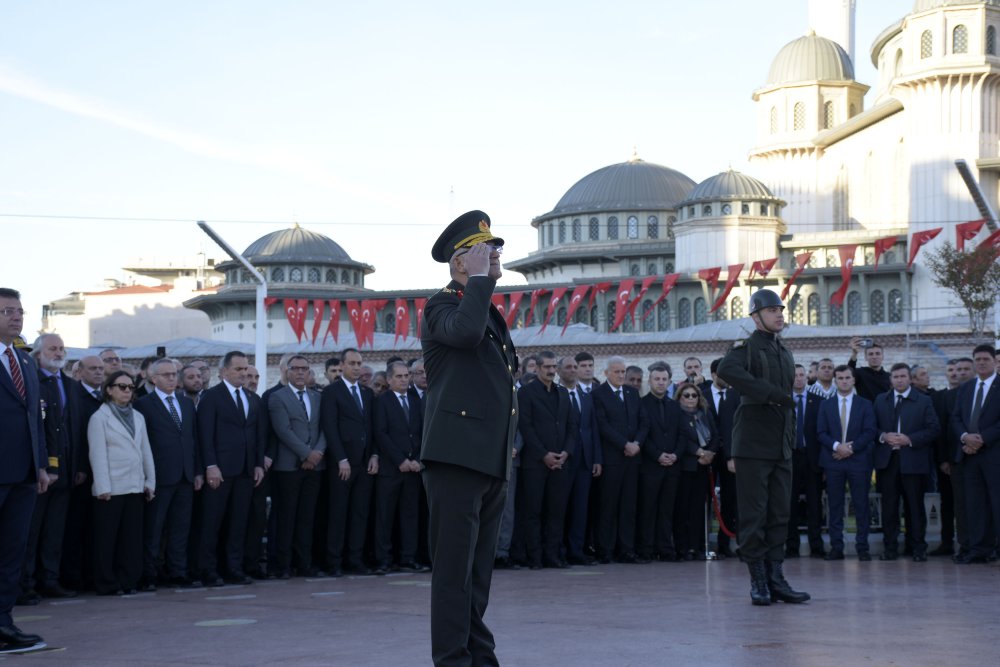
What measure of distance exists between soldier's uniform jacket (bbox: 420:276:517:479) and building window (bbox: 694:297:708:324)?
59.7 meters

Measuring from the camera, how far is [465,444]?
5.94 metres

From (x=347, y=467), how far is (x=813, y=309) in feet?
174

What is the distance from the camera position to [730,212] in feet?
224

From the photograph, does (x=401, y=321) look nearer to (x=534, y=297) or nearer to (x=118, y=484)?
(x=534, y=297)

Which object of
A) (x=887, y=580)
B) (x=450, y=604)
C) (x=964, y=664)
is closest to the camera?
(x=450, y=604)

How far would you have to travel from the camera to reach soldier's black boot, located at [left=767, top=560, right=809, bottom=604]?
9.42m

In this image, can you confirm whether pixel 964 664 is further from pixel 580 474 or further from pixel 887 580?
pixel 580 474

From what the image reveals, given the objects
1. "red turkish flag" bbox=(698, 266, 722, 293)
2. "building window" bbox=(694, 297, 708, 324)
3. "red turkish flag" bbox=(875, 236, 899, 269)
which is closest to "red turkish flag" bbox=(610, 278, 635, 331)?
"red turkish flag" bbox=(698, 266, 722, 293)

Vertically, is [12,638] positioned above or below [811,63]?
below

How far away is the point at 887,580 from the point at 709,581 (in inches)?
62.4

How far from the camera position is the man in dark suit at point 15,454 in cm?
784

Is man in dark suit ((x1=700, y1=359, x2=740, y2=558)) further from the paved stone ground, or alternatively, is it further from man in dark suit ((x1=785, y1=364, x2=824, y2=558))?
the paved stone ground

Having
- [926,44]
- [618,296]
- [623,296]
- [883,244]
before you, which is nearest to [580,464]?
[618,296]

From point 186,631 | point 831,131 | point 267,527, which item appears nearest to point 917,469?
point 267,527
